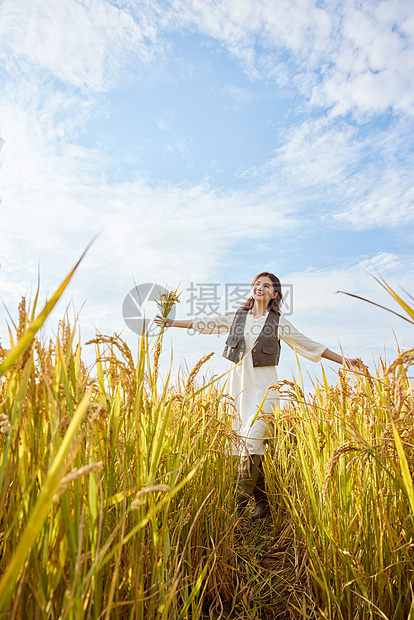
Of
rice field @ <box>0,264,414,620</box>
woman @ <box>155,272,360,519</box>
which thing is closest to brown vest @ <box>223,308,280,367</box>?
woman @ <box>155,272,360,519</box>

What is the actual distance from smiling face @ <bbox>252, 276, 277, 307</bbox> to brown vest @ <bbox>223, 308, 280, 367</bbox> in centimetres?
19

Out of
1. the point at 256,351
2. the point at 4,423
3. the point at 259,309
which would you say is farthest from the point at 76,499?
the point at 259,309

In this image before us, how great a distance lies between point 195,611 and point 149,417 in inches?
29.4

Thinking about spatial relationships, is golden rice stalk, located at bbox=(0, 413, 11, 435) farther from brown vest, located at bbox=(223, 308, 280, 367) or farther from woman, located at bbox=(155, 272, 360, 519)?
brown vest, located at bbox=(223, 308, 280, 367)

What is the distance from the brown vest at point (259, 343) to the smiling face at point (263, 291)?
19 centimetres

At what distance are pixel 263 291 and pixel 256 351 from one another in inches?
31.5

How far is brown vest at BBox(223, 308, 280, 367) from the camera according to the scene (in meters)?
4.36

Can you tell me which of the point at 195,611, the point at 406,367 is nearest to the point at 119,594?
the point at 195,611

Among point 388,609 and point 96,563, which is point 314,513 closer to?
point 388,609

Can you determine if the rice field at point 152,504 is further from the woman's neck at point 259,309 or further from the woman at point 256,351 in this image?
the woman's neck at point 259,309

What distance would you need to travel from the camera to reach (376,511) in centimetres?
167

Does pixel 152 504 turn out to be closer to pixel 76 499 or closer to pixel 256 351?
pixel 76 499

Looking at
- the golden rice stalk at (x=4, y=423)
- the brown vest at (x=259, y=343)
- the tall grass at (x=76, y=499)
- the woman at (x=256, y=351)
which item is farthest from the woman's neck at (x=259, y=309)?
the golden rice stalk at (x=4, y=423)

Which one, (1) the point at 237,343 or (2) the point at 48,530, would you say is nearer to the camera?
(2) the point at 48,530
